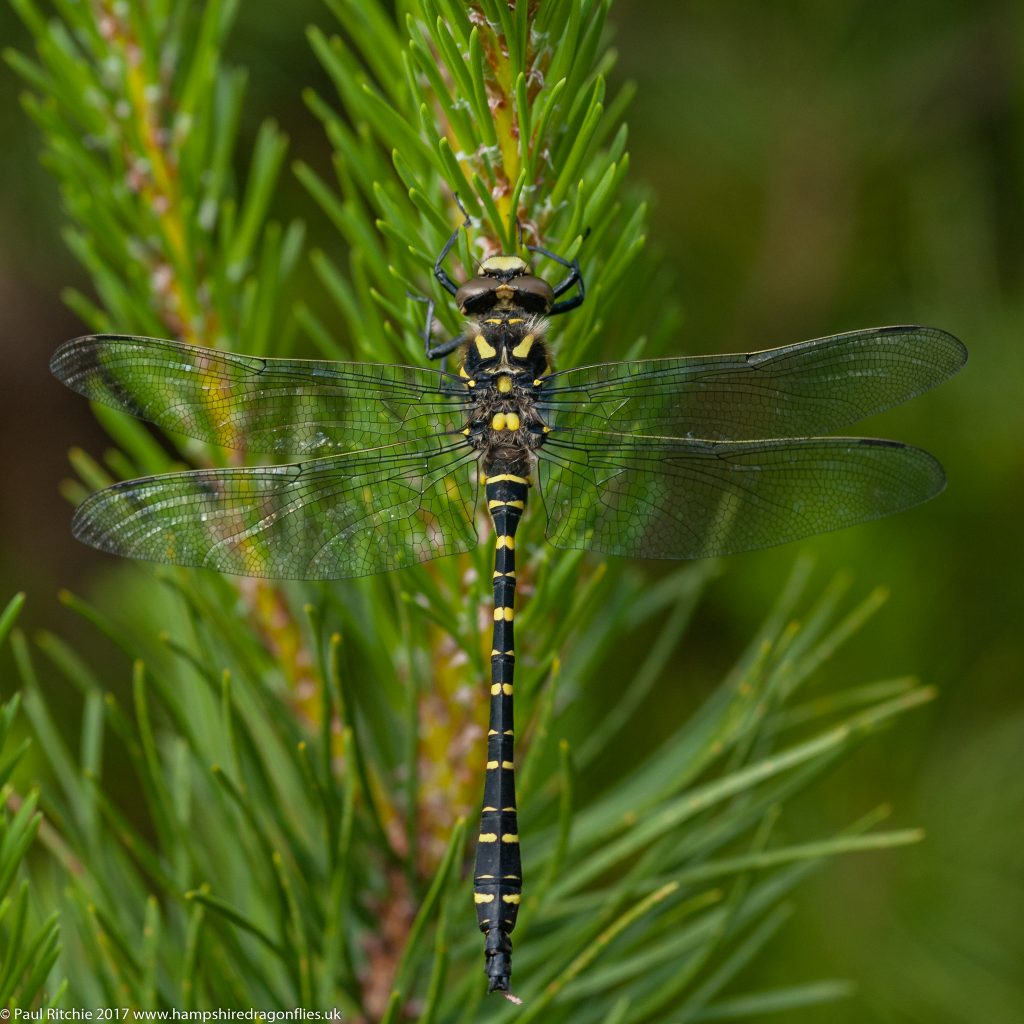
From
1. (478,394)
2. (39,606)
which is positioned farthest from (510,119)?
(39,606)

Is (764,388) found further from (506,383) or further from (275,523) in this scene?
(275,523)

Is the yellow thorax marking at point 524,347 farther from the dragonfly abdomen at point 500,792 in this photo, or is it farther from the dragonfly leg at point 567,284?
the dragonfly abdomen at point 500,792

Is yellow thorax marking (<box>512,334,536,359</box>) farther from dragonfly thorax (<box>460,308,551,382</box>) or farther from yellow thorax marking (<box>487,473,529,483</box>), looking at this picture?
yellow thorax marking (<box>487,473,529,483</box>)

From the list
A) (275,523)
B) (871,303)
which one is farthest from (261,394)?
(871,303)

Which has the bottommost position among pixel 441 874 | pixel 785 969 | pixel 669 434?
pixel 785 969

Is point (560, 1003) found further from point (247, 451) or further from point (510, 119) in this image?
point (510, 119)

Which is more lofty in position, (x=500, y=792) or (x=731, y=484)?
(x=731, y=484)
